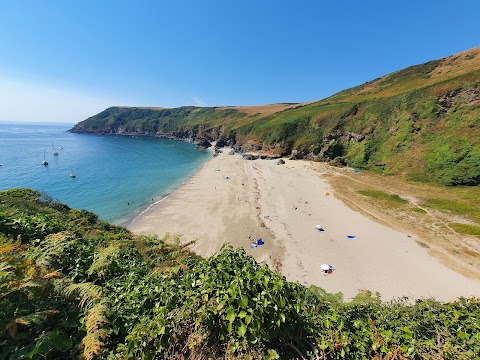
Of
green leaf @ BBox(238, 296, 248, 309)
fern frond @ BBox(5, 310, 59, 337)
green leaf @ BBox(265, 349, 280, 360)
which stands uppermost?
green leaf @ BBox(238, 296, 248, 309)

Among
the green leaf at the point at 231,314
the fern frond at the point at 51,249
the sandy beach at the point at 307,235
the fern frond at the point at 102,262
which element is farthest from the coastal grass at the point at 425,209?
the fern frond at the point at 51,249

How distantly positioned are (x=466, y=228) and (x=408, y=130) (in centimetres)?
3657

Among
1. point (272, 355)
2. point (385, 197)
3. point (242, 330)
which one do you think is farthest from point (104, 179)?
point (272, 355)

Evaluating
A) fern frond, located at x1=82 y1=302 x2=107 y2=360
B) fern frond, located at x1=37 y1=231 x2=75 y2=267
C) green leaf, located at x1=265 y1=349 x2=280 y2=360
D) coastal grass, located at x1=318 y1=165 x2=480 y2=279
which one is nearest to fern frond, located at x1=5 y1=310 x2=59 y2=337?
fern frond, located at x1=82 y1=302 x2=107 y2=360

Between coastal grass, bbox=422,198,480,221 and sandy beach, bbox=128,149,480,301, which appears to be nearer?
sandy beach, bbox=128,149,480,301

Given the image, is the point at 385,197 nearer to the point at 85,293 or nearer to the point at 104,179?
the point at 85,293

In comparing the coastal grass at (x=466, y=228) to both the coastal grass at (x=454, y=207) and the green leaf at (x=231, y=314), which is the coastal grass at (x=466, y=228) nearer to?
the coastal grass at (x=454, y=207)

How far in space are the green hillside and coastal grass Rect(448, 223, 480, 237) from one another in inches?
714

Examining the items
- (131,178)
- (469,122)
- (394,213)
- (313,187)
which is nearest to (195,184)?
(131,178)

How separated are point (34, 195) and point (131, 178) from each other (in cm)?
3773

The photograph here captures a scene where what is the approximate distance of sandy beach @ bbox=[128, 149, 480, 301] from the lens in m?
18.4

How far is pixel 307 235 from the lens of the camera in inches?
1024

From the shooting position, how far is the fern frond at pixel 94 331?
3652 millimetres

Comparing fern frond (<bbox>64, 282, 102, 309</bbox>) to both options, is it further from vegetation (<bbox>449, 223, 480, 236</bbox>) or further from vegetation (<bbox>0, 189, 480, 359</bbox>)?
vegetation (<bbox>449, 223, 480, 236</bbox>)
